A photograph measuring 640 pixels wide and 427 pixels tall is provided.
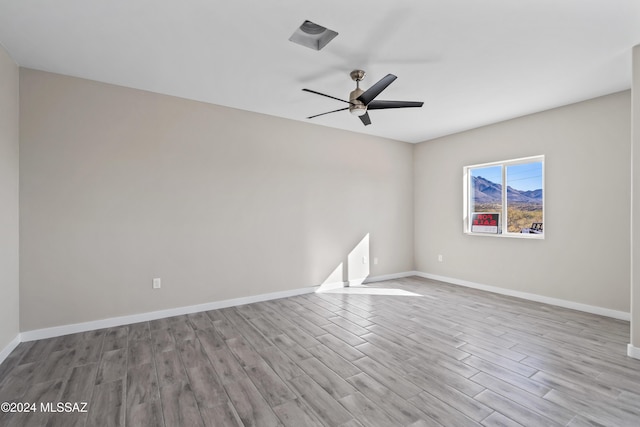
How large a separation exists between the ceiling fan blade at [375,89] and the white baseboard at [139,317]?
294cm

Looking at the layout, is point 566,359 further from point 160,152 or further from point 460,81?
point 160,152

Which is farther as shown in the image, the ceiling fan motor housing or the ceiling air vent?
the ceiling fan motor housing

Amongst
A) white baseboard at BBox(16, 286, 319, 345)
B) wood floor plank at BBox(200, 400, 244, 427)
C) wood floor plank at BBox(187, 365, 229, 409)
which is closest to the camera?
wood floor plank at BBox(200, 400, 244, 427)

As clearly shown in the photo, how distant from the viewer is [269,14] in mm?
2143

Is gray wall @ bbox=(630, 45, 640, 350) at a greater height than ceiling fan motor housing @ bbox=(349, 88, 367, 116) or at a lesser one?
lesser

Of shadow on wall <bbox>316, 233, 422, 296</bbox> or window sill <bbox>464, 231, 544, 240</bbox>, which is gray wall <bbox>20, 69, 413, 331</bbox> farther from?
window sill <bbox>464, 231, 544, 240</bbox>

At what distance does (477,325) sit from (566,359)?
2.82 feet

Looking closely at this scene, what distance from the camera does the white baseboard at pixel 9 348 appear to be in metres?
2.50

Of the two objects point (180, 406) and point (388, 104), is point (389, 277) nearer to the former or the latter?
point (388, 104)

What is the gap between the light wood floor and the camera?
1858mm

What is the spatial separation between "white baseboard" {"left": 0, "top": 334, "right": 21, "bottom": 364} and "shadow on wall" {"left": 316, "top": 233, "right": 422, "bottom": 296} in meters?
3.48

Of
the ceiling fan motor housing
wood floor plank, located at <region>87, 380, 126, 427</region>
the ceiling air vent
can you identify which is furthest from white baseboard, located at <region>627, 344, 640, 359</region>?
wood floor plank, located at <region>87, 380, 126, 427</region>

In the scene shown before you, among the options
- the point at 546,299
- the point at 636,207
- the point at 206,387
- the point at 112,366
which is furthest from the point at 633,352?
the point at 112,366

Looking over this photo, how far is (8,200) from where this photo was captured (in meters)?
2.65
